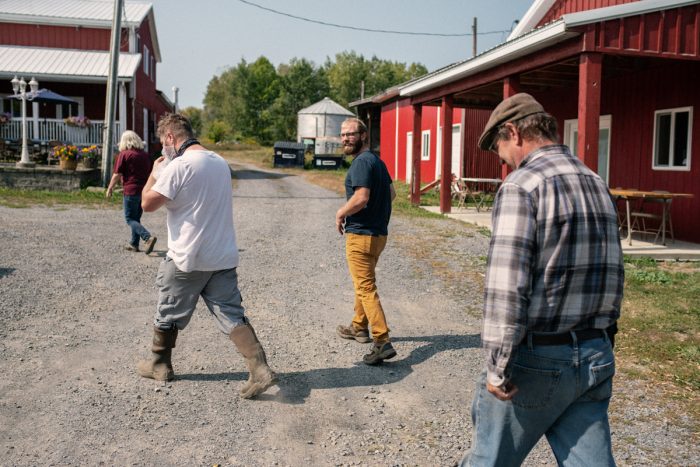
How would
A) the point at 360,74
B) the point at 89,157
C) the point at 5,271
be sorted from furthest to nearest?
1. the point at 360,74
2. the point at 89,157
3. the point at 5,271

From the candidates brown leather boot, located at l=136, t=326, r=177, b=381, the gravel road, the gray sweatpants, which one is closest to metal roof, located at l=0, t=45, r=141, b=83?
the gravel road

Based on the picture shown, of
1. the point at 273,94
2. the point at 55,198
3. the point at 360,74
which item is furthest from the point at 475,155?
the point at 360,74

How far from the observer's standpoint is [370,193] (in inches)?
199

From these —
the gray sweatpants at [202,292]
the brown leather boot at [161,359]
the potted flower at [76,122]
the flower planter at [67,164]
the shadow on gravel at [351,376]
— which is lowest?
the shadow on gravel at [351,376]

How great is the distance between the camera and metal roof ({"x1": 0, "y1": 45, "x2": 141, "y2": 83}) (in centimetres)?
2233

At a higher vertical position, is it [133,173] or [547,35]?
[547,35]

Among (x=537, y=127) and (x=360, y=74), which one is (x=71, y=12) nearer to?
(x=537, y=127)

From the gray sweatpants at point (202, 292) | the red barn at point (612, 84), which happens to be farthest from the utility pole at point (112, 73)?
the gray sweatpants at point (202, 292)

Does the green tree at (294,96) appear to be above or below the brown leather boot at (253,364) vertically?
above

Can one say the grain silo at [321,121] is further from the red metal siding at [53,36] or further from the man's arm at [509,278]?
the man's arm at [509,278]

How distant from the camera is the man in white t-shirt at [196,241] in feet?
13.9

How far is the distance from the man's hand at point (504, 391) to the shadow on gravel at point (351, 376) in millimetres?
2349

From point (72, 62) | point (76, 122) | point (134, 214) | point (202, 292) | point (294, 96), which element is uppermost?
point (294, 96)

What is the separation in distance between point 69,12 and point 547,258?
93.3ft
